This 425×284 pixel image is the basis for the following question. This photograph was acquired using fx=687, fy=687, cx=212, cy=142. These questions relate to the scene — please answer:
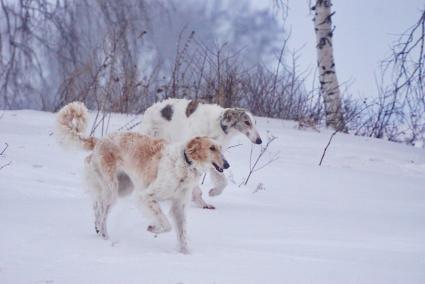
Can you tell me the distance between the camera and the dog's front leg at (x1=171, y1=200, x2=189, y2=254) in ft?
14.9

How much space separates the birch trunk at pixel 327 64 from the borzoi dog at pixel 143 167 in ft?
20.9

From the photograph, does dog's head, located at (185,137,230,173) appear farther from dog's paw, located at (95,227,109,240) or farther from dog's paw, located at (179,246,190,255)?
dog's paw, located at (95,227,109,240)

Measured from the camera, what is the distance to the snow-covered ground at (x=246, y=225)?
383cm

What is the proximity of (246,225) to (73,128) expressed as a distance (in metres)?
1.58

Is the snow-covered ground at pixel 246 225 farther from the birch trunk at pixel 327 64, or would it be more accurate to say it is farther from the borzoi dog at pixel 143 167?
the birch trunk at pixel 327 64

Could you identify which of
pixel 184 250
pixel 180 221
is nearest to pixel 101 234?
pixel 180 221

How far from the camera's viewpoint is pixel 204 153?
494cm

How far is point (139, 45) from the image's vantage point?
1198 cm

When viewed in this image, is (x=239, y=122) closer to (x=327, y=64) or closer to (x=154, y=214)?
(x=154, y=214)

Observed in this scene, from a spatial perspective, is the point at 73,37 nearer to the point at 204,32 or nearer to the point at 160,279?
the point at 204,32

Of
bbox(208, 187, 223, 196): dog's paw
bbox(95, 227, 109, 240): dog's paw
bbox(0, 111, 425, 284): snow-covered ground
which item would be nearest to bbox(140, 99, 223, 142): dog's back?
bbox(208, 187, 223, 196): dog's paw

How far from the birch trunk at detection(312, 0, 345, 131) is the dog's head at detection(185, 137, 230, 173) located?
6459mm

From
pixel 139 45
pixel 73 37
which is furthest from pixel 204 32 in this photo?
pixel 73 37

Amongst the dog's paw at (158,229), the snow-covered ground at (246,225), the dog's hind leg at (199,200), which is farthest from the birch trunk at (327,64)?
the dog's paw at (158,229)
